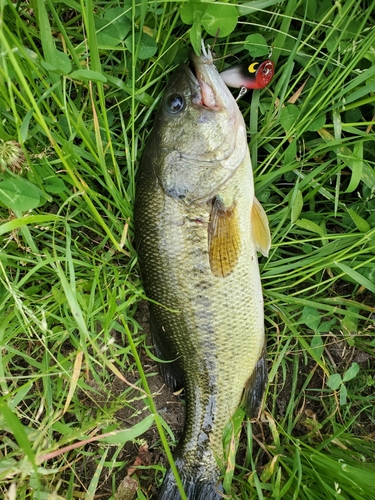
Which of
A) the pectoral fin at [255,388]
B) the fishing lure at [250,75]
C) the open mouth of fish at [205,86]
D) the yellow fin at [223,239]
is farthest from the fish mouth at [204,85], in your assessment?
the pectoral fin at [255,388]

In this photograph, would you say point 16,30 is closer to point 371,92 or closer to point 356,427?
point 371,92

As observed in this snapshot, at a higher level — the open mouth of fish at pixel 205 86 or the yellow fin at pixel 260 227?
the open mouth of fish at pixel 205 86

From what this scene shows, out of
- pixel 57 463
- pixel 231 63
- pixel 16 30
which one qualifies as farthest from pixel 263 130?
pixel 57 463

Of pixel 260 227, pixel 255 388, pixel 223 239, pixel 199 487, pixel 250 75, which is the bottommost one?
pixel 199 487

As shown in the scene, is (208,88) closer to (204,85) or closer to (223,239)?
(204,85)

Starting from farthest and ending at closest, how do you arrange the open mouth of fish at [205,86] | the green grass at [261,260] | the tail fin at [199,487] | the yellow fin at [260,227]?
the tail fin at [199,487] < the yellow fin at [260,227] < the green grass at [261,260] < the open mouth of fish at [205,86]

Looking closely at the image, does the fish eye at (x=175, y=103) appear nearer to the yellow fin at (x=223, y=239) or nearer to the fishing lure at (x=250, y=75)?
the fishing lure at (x=250, y=75)

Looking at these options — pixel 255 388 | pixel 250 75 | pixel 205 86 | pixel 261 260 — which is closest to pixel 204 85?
pixel 205 86
